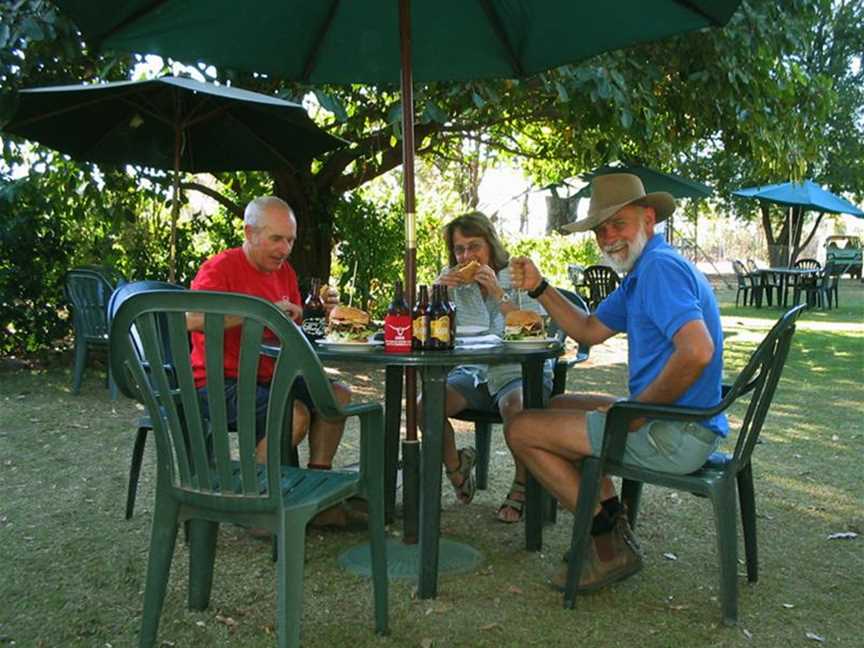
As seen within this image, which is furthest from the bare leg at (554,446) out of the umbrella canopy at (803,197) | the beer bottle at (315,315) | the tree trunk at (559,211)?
the umbrella canopy at (803,197)

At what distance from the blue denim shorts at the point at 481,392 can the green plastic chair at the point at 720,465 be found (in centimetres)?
96

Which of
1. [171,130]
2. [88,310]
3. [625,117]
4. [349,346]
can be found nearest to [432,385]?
[349,346]

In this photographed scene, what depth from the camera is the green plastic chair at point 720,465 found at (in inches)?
110

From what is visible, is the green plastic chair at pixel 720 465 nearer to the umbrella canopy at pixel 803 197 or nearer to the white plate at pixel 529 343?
the white plate at pixel 529 343

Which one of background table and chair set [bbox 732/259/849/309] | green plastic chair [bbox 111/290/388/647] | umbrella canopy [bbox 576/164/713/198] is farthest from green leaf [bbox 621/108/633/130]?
background table and chair set [bbox 732/259/849/309]

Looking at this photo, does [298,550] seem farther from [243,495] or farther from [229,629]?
[229,629]

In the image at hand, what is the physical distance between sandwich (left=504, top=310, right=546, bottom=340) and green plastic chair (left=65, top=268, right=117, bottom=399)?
460cm

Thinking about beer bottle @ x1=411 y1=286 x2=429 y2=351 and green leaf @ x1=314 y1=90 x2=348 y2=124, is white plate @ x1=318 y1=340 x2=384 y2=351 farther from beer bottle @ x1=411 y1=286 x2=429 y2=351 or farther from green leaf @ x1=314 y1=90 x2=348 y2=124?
green leaf @ x1=314 y1=90 x2=348 y2=124

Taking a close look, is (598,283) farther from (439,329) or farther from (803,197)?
(439,329)

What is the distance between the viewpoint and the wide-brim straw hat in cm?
329

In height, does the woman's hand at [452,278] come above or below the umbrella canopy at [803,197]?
below

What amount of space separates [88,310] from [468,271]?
454 centimetres

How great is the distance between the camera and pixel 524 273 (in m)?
3.65

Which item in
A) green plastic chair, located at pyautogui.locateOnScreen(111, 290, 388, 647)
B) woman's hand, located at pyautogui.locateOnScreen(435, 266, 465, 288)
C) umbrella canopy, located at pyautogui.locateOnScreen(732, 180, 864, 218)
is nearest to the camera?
green plastic chair, located at pyautogui.locateOnScreen(111, 290, 388, 647)
